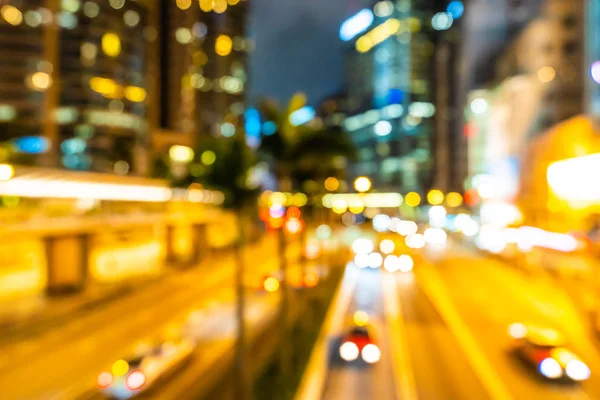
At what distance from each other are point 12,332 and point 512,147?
63261 millimetres

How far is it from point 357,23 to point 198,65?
57.1 metres

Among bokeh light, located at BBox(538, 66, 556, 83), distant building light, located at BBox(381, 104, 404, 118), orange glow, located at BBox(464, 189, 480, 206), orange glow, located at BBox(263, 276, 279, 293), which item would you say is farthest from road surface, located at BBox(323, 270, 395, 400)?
distant building light, located at BBox(381, 104, 404, 118)

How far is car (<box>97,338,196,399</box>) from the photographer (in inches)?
519

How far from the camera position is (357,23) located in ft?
490

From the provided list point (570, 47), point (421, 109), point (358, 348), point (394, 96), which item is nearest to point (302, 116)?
point (358, 348)

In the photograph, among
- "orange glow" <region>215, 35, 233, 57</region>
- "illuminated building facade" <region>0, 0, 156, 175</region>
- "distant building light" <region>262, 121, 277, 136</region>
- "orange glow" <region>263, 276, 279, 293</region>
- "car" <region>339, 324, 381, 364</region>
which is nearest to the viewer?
"distant building light" <region>262, 121, 277, 136</region>

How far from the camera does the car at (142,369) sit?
13.2m

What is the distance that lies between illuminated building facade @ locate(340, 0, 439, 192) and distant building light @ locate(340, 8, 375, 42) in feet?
1.82

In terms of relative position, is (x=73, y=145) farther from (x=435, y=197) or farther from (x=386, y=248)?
(x=435, y=197)

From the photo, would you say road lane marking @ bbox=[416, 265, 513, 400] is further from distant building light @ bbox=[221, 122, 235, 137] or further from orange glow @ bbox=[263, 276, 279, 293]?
distant building light @ bbox=[221, 122, 235, 137]

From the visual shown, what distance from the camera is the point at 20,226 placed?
21547mm

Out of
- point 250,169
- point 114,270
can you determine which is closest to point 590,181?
point 114,270

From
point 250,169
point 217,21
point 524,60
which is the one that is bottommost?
point 250,169

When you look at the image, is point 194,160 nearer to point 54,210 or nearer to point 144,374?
point 144,374
